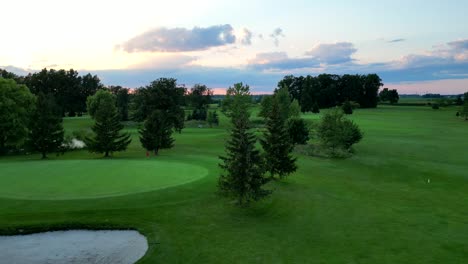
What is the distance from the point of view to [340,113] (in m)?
54.9

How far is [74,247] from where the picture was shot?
17.2m

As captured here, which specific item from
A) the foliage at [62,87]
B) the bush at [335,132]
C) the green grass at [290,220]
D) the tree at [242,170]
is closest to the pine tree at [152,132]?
the green grass at [290,220]

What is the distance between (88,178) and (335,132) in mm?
33742

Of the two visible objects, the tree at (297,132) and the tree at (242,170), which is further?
the tree at (297,132)

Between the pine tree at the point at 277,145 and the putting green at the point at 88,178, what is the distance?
540 centimetres

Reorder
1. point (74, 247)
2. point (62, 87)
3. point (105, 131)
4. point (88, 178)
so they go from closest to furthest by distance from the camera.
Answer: point (74, 247), point (88, 178), point (105, 131), point (62, 87)

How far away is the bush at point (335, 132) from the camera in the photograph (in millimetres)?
51156

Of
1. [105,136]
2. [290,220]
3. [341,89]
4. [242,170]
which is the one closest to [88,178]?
[242,170]

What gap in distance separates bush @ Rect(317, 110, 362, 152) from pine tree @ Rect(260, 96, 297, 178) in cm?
2163

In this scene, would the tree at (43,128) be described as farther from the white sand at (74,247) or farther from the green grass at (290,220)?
the white sand at (74,247)

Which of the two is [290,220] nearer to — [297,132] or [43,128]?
[43,128]

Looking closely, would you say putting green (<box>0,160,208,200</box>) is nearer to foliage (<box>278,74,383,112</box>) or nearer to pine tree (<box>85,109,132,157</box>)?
pine tree (<box>85,109,132,157</box>)

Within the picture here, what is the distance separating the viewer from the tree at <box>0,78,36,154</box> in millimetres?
50344

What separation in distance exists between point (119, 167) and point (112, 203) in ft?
33.4
